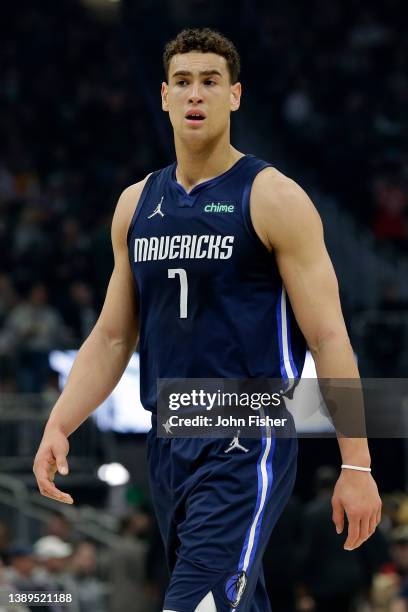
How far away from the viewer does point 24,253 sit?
18.0m

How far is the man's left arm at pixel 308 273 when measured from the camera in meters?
4.95

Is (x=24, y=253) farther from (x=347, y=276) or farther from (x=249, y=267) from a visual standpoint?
(x=249, y=267)

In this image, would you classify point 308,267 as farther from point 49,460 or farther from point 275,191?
point 49,460

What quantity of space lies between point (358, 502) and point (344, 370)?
1.47 ft

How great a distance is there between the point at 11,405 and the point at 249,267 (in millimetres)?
9641

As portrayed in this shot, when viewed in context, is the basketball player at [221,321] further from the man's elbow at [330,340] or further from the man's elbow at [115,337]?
the man's elbow at [115,337]

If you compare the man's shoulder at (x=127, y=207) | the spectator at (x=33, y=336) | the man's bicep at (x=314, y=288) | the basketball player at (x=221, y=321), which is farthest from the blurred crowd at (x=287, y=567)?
the man's bicep at (x=314, y=288)

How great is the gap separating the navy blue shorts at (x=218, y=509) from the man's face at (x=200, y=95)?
108 cm

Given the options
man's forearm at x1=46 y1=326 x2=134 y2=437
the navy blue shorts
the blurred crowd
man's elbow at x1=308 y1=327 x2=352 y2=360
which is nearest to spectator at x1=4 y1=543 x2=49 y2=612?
the blurred crowd

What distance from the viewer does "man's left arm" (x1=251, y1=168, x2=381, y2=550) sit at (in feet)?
16.2

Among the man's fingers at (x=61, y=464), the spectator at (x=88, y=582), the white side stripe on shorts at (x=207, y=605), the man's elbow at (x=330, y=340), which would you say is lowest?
the spectator at (x=88, y=582)

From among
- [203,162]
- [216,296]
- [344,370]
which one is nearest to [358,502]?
[344,370]

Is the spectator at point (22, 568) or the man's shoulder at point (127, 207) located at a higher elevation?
the man's shoulder at point (127, 207)

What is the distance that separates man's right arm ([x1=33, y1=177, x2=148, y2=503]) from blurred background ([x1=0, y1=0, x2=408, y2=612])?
2.80 meters
